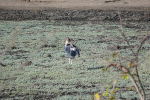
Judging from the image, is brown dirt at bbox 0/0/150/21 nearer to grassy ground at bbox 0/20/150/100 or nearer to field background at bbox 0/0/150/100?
field background at bbox 0/0/150/100

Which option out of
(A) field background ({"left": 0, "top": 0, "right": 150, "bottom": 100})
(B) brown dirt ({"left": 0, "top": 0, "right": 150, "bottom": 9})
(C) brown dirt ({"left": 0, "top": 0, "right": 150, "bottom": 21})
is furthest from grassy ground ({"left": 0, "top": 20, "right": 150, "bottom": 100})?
(B) brown dirt ({"left": 0, "top": 0, "right": 150, "bottom": 9})

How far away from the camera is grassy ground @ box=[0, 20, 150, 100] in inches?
427

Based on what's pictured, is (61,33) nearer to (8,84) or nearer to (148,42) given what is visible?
(148,42)

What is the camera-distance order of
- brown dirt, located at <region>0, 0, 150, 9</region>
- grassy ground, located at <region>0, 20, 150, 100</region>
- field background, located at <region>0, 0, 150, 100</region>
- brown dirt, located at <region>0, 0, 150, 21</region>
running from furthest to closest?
brown dirt, located at <region>0, 0, 150, 9</region> < brown dirt, located at <region>0, 0, 150, 21</region> < field background, located at <region>0, 0, 150, 100</region> < grassy ground, located at <region>0, 20, 150, 100</region>

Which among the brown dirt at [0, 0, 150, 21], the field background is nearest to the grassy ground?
the field background

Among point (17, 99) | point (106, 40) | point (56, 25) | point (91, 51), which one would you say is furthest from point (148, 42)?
point (17, 99)

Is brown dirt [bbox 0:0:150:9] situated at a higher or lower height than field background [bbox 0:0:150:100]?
higher

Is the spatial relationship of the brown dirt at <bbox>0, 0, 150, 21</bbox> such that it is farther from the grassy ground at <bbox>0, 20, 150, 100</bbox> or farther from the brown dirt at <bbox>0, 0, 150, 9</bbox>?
the grassy ground at <bbox>0, 20, 150, 100</bbox>

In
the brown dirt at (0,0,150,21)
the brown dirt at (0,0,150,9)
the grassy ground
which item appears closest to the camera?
the grassy ground

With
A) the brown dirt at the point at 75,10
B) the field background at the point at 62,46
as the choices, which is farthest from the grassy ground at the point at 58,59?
the brown dirt at the point at 75,10

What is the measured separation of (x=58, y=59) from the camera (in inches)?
561

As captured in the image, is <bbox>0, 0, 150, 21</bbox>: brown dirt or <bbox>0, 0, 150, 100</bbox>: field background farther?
<bbox>0, 0, 150, 21</bbox>: brown dirt

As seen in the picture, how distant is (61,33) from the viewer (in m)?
19.1

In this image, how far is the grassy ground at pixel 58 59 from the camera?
35.6ft
